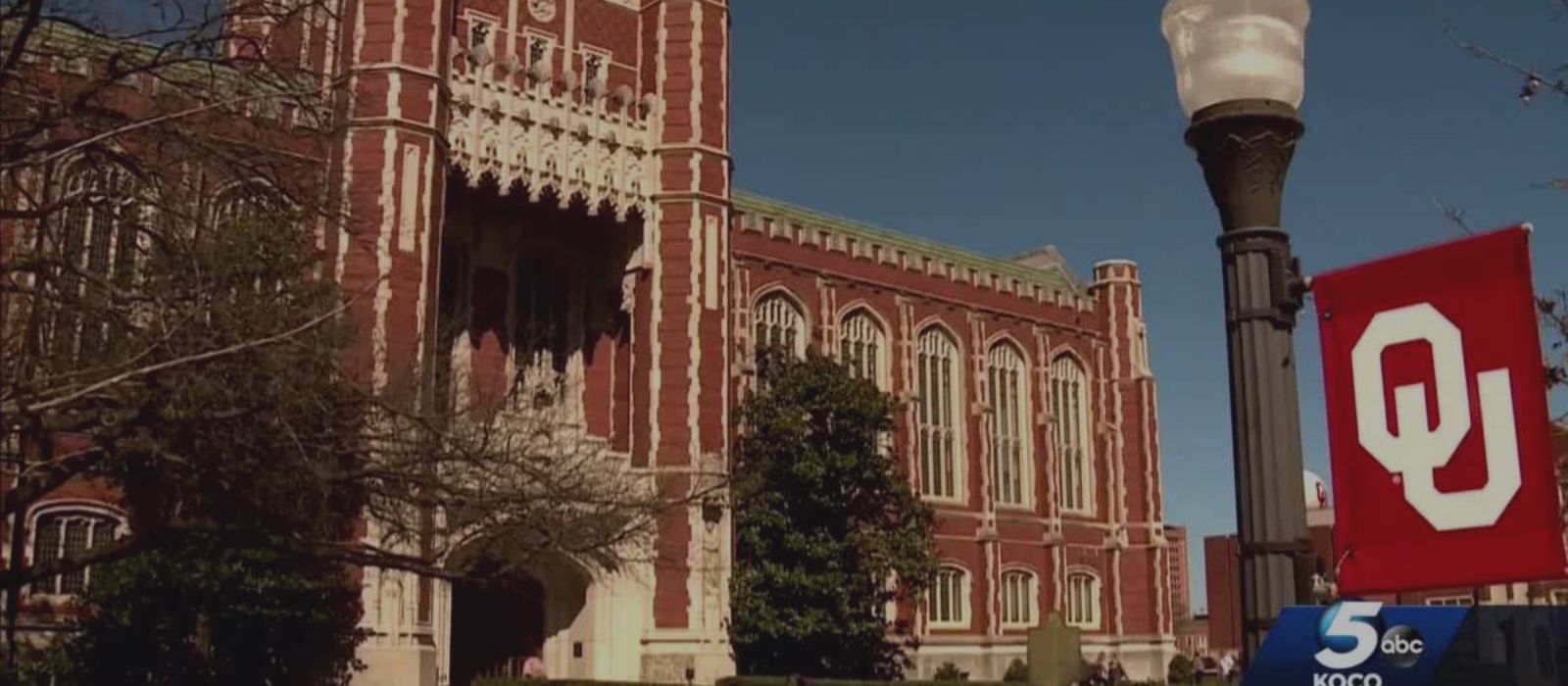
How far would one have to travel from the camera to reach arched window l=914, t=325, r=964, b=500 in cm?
3706

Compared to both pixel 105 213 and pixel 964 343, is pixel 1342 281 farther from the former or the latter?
pixel 964 343

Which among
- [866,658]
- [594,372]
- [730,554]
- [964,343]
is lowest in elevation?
[866,658]

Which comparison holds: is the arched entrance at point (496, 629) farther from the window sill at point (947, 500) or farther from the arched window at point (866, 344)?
the window sill at point (947, 500)

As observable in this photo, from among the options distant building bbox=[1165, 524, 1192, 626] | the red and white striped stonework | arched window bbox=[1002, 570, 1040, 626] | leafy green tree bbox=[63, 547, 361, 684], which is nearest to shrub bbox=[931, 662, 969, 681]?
the red and white striped stonework

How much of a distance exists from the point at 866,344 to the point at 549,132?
1203 centimetres

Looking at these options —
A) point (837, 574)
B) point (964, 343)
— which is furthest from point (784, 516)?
point (964, 343)

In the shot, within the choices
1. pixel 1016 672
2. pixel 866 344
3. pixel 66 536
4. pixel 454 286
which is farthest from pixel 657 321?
pixel 1016 672

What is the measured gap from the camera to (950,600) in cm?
3659

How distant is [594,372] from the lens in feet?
95.3

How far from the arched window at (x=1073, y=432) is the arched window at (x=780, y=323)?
9143mm

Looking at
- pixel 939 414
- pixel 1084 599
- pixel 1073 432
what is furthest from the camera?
pixel 1073 432

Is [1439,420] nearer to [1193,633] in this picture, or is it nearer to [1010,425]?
[1010,425]

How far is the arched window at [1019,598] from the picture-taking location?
37844 mm

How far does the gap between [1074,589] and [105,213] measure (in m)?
32.7
